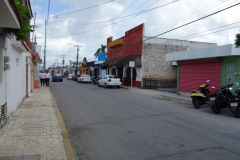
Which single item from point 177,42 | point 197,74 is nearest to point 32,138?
point 197,74

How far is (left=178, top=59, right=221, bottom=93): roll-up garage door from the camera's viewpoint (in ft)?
45.7

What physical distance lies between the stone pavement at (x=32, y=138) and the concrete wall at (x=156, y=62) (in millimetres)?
17876

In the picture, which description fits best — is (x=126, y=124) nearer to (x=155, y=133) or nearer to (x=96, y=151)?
(x=155, y=133)

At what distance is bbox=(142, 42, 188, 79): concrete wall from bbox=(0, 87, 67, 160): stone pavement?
17.9 m

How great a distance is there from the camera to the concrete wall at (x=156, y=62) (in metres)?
24.6

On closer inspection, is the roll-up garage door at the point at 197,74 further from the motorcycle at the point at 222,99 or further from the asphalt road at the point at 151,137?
the asphalt road at the point at 151,137

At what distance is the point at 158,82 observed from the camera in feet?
76.8

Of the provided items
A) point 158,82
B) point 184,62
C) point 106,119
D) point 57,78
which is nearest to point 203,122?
point 106,119

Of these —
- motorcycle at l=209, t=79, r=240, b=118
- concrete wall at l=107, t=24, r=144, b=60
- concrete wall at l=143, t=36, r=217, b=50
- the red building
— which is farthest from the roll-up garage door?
concrete wall at l=107, t=24, r=144, b=60

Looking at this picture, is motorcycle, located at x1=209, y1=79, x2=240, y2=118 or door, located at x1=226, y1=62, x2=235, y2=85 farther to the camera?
door, located at x1=226, y1=62, x2=235, y2=85

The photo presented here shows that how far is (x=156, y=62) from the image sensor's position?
2517 centimetres

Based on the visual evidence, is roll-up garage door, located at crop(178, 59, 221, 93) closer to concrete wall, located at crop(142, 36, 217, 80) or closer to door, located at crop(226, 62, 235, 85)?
door, located at crop(226, 62, 235, 85)

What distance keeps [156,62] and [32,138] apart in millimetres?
21115

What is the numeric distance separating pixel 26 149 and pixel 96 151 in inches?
61.0
